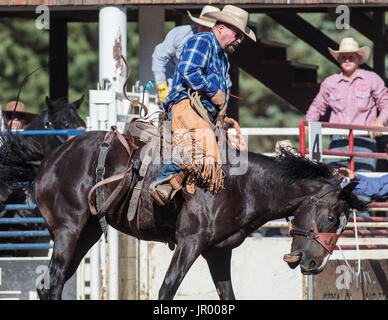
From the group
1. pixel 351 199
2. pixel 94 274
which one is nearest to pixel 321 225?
pixel 351 199

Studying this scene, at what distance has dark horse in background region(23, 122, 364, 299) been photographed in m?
5.90

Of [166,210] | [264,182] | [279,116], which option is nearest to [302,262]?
[264,182]

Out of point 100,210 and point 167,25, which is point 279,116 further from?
point 100,210

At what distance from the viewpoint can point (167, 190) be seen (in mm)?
5828

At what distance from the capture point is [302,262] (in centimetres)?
591

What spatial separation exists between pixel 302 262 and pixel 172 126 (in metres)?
1.46

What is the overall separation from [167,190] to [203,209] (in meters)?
0.34

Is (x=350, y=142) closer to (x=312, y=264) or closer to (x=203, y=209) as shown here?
(x=312, y=264)

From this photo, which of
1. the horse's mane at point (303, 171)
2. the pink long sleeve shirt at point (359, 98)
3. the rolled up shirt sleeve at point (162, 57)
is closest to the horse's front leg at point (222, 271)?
the horse's mane at point (303, 171)

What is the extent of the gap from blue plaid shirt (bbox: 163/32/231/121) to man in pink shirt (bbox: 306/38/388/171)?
8.97ft

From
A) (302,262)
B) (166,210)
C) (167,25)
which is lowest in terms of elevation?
(302,262)

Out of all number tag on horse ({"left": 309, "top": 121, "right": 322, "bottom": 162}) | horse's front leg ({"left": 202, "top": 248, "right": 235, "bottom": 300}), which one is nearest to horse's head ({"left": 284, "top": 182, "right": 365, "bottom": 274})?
horse's front leg ({"left": 202, "top": 248, "right": 235, "bottom": 300})

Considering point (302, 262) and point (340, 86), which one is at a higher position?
point (340, 86)

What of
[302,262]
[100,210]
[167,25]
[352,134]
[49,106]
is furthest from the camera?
[167,25]
